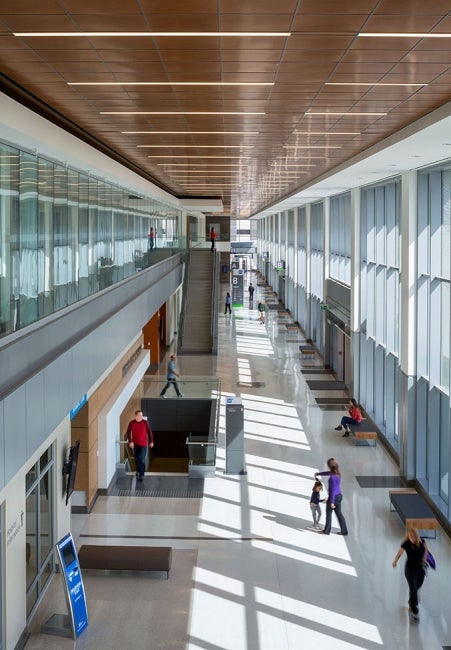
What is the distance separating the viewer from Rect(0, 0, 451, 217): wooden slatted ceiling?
21.9 ft

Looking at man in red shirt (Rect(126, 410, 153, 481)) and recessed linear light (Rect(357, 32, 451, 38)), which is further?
man in red shirt (Rect(126, 410, 153, 481))

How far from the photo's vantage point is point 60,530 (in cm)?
1287

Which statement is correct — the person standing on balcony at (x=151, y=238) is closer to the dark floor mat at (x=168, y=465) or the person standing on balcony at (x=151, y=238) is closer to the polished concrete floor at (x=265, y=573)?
the dark floor mat at (x=168, y=465)

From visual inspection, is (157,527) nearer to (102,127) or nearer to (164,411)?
(102,127)

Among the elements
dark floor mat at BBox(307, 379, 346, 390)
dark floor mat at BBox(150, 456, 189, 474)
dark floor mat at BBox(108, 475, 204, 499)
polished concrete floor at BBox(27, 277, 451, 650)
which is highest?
dark floor mat at BBox(307, 379, 346, 390)

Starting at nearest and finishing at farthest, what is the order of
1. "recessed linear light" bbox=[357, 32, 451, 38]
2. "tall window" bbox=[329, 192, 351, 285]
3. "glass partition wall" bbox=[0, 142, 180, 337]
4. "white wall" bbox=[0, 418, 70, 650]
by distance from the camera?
1. "recessed linear light" bbox=[357, 32, 451, 38]
2. "glass partition wall" bbox=[0, 142, 180, 337]
3. "white wall" bbox=[0, 418, 70, 650]
4. "tall window" bbox=[329, 192, 351, 285]

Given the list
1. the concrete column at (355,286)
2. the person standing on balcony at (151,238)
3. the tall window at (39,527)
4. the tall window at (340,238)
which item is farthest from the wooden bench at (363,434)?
the tall window at (39,527)

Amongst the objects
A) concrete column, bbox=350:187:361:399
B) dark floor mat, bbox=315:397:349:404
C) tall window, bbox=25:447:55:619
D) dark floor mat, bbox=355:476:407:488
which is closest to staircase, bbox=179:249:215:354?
dark floor mat, bbox=315:397:349:404

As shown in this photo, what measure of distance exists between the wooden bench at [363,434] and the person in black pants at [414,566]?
29.1ft

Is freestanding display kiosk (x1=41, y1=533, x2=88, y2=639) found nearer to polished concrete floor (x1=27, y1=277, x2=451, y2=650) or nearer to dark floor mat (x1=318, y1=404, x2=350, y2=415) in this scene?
polished concrete floor (x1=27, y1=277, x2=451, y2=650)

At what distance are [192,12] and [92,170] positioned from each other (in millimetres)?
11023

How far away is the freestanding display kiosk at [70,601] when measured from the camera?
400 inches

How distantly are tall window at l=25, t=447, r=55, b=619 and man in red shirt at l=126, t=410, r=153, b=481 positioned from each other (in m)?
4.72

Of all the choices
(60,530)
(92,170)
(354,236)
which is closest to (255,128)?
(92,170)
